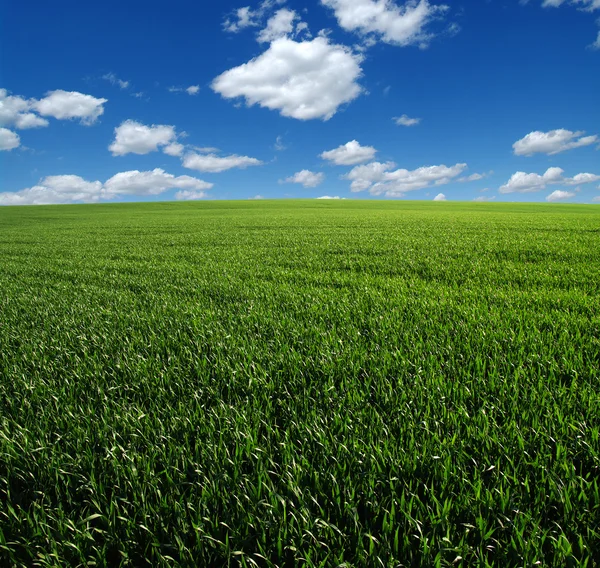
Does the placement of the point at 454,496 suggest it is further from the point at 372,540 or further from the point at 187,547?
the point at 187,547

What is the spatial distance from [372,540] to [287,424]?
1.00 metres

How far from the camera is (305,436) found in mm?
2230

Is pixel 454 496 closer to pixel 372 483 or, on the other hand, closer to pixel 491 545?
pixel 491 545

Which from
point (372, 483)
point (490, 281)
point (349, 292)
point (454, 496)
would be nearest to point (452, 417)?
point (454, 496)

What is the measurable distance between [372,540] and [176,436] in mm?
1378

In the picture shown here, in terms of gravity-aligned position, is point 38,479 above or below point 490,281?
below

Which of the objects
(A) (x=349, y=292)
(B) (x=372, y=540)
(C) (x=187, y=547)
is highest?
(A) (x=349, y=292)

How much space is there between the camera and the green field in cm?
161

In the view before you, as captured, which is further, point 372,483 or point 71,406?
point 71,406

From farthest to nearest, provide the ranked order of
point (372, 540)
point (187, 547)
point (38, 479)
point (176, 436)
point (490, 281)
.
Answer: point (490, 281)
point (176, 436)
point (38, 479)
point (187, 547)
point (372, 540)

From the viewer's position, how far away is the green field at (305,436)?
63.2 inches

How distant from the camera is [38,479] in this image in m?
2.06

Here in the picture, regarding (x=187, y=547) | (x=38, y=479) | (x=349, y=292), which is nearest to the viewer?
(x=187, y=547)

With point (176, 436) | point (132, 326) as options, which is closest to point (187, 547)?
point (176, 436)
